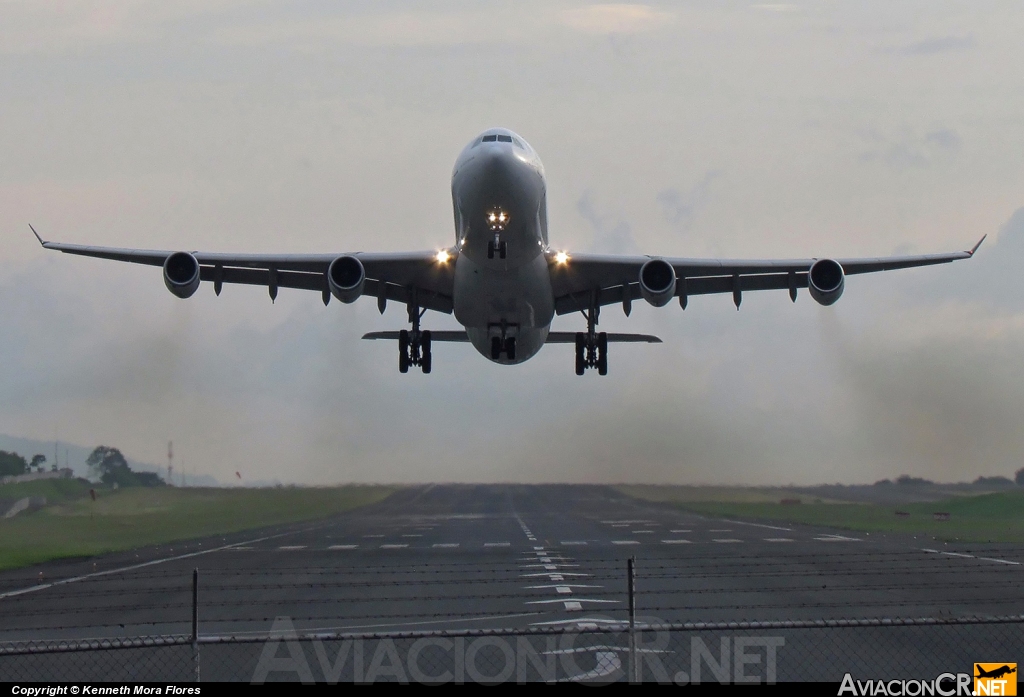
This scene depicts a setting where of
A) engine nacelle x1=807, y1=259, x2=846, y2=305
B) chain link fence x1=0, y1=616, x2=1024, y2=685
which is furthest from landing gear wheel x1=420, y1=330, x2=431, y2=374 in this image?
chain link fence x1=0, y1=616, x2=1024, y2=685

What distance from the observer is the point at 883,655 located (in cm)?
1480

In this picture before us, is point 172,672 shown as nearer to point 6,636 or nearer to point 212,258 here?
point 6,636

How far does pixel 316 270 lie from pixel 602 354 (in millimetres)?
9496

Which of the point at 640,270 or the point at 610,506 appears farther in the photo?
the point at 610,506

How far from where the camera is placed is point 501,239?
25672 mm

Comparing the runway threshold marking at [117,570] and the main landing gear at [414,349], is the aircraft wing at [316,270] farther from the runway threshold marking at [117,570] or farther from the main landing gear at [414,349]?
the runway threshold marking at [117,570]

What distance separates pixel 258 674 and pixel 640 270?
1761 centimetres

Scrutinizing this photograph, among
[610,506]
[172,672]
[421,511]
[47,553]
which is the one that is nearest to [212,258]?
[47,553]

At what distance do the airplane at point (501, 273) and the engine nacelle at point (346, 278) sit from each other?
0.08 ft

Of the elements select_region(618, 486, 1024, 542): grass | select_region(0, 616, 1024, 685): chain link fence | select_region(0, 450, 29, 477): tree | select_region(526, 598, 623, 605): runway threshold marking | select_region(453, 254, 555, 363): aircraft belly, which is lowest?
select_region(0, 616, 1024, 685): chain link fence

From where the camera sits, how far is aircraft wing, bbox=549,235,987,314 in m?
29.3

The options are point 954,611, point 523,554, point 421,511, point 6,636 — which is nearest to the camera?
point 6,636

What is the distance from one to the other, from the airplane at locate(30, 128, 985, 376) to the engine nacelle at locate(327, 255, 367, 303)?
0.08 feet

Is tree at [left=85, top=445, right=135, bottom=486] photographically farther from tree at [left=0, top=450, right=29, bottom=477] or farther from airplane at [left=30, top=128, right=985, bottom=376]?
airplane at [left=30, top=128, right=985, bottom=376]
